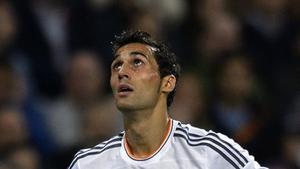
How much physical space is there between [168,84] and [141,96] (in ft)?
0.87

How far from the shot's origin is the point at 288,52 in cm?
949

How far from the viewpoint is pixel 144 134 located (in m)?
5.95

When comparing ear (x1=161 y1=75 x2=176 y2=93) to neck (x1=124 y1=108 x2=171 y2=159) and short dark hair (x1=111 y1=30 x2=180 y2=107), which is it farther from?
neck (x1=124 y1=108 x2=171 y2=159)

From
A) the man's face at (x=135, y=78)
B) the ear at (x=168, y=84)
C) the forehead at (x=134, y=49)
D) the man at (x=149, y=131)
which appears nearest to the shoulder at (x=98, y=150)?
the man at (x=149, y=131)

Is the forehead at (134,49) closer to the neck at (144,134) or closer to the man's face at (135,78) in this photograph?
the man's face at (135,78)

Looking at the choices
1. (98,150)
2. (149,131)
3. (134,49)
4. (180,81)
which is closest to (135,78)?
(134,49)

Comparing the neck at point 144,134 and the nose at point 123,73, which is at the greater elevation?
the nose at point 123,73

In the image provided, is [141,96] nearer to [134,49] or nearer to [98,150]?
[134,49]

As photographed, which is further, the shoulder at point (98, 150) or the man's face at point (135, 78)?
the shoulder at point (98, 150)

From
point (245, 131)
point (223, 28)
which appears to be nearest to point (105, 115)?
point (245, 131)

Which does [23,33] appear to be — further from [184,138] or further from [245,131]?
[184,138]

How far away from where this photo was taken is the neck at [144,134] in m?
5.93

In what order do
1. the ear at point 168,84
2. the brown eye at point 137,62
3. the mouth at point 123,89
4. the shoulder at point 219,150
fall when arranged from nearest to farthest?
the shoulder at point 219,150 → the mouth at point 123,89 → the brown eye at point 137,62 → the ear at point 168,84

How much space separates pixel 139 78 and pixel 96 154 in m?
0.51
